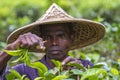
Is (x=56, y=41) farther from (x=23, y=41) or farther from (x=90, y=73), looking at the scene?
(x=90, y=73)

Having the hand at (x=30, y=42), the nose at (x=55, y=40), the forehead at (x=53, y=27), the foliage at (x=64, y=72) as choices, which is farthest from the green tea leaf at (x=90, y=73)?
the forehead at (x=53, y=27)

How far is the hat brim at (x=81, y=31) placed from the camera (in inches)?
128

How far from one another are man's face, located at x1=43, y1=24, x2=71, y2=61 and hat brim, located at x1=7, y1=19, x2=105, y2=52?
Result: 0.19 feet

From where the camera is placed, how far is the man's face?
3135 mm

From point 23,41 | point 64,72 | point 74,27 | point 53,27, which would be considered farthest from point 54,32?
point 64,72

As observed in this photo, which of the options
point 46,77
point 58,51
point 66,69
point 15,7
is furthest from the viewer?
point 15,7

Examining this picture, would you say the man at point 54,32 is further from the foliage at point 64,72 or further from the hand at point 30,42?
the foliage at point 64,72

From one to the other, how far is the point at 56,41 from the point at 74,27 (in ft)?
1.35

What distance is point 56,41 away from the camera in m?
3.16

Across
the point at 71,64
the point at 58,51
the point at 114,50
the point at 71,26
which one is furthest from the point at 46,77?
the point at 114,50

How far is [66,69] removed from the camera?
2395mm

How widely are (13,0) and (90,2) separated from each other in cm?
247

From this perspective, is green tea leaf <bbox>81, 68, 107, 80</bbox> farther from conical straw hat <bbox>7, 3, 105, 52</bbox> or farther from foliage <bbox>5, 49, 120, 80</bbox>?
conical straw hat <bbox>7, 3, 105, 52</bbox>

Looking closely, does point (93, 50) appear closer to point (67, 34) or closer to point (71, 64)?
point (67, 34)
